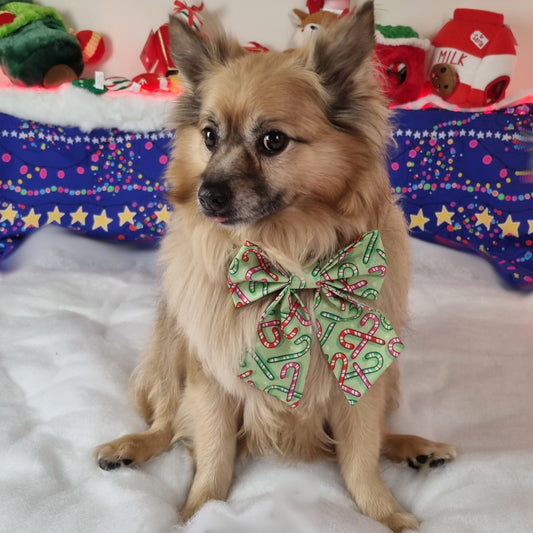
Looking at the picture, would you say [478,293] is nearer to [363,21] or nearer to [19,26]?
[363,21]

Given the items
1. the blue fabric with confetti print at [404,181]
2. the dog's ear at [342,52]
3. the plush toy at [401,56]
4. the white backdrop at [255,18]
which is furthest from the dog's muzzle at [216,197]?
the white backdrop at [255,18]

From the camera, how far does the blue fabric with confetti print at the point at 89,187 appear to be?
293 centimetres

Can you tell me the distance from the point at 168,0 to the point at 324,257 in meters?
2.23

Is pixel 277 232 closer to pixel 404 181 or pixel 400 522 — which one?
pixel 400 522

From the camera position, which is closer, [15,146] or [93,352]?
[93,352]

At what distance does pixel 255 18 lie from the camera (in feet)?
10.1

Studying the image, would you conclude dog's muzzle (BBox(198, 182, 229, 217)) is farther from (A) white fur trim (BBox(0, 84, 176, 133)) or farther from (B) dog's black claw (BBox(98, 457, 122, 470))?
(A) white fur trim (BBox(0, 84, 176, 133))

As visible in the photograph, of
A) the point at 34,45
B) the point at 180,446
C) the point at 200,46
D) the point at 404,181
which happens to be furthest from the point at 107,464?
the point at 34,45

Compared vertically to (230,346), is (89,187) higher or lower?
lower

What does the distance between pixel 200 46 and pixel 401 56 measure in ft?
5.17

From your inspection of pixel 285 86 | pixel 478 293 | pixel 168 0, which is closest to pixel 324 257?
pixel 285 86

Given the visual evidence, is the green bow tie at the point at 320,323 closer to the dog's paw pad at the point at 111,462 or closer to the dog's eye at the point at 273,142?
the dog's eye at the point at 273,142

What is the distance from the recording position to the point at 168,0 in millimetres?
3053

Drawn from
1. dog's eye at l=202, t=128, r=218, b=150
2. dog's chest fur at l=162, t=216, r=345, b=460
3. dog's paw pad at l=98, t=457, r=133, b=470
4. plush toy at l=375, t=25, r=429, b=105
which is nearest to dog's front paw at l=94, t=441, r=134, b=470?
dog's paw pad at l=98, t=457, r=133, b=470
